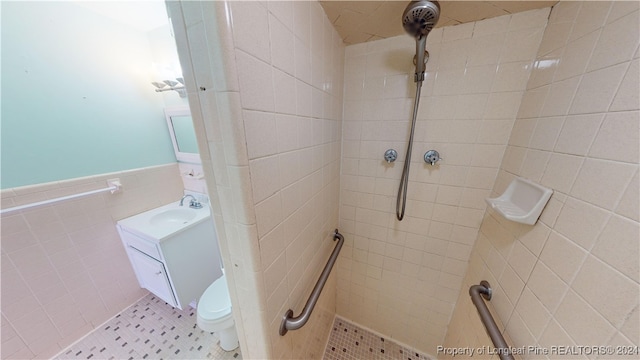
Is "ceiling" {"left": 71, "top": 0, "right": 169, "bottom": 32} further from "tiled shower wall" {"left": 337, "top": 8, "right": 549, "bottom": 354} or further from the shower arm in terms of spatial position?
the shower arm

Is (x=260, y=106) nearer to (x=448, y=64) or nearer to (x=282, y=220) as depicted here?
(x=282, y=220)

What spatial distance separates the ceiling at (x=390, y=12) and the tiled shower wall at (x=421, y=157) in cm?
5

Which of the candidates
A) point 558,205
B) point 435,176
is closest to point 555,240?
point 558,205

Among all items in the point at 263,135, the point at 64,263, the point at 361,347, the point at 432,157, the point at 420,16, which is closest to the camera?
the point at 263,135

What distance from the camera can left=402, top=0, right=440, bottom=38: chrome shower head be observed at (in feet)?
2.01

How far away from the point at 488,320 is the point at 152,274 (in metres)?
2.16

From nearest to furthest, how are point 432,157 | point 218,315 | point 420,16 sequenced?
1. point 420,16
2. point 432,157
3. point 218,315

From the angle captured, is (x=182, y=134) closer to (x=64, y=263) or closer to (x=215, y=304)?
(x=64, y=263)

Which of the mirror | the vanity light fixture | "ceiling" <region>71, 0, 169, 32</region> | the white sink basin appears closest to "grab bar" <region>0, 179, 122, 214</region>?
the white sink basin

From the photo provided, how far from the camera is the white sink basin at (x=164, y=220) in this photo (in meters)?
1.34

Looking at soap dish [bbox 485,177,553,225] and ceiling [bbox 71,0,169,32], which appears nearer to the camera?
soap dish [bbox 485,177,553,225]

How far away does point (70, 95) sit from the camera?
1.24 meters

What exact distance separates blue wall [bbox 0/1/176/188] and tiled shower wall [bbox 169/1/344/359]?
165cm

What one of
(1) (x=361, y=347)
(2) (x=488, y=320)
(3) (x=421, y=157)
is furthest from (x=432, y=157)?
(1) (x=361, y=347)
